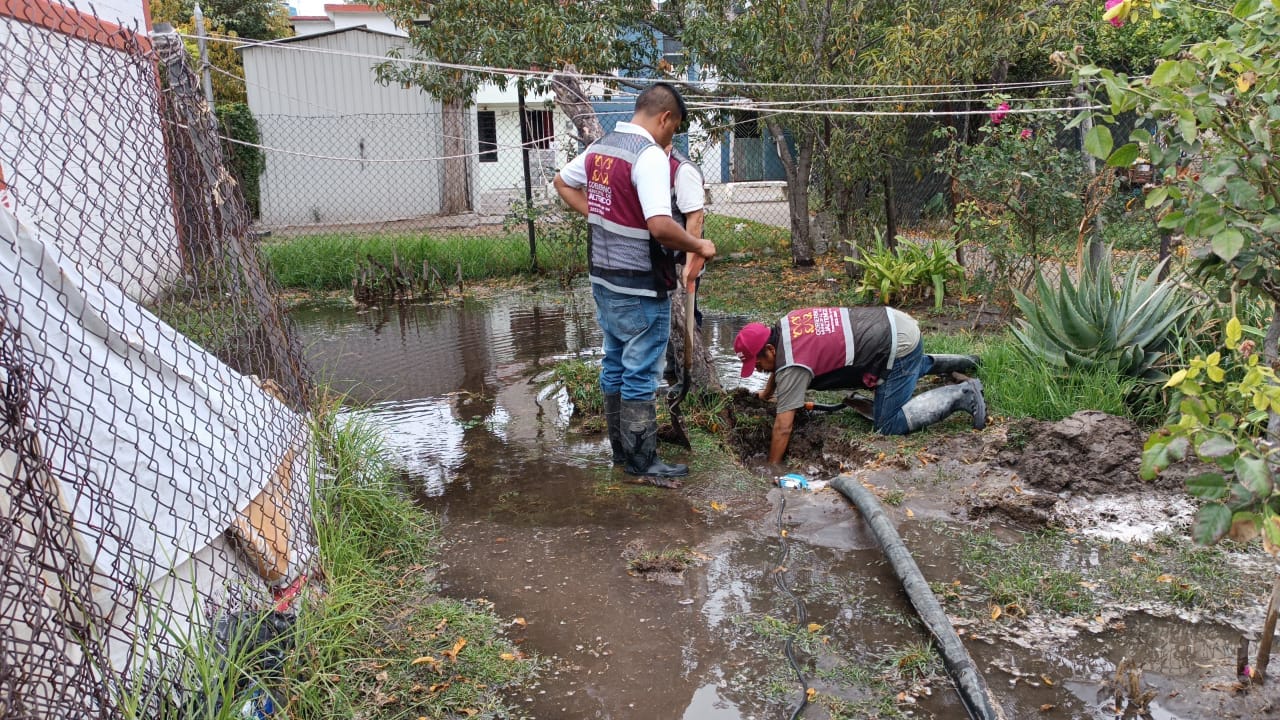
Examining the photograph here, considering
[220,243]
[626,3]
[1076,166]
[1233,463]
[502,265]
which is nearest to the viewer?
[1233,463]

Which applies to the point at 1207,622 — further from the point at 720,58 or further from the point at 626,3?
the point at 626,3

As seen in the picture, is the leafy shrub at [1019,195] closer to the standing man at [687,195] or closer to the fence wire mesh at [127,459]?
the standing man at [687,195]

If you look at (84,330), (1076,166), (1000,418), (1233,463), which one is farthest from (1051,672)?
(1076,166)

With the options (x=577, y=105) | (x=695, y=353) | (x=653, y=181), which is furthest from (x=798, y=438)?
(x=577, y=105)

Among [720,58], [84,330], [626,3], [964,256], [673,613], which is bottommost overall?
[673,613]

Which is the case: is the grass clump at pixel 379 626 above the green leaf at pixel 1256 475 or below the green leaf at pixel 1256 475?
below

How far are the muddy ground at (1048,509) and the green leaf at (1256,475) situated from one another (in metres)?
1.07

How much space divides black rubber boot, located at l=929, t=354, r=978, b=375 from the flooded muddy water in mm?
1807

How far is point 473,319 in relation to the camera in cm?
923

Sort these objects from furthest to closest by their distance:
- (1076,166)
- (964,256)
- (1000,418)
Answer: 1. (964,256)
2. (1076,166)
3. (1000,418)

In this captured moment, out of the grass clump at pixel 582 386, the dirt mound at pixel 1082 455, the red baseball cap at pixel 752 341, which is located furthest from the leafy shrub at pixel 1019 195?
the grass clump at pixel 582 386

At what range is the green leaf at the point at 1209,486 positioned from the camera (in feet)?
7.16

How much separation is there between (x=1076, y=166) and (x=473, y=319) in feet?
18.4

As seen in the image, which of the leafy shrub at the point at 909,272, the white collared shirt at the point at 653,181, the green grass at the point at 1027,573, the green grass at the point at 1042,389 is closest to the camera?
the green grass at the point at 1027,573
